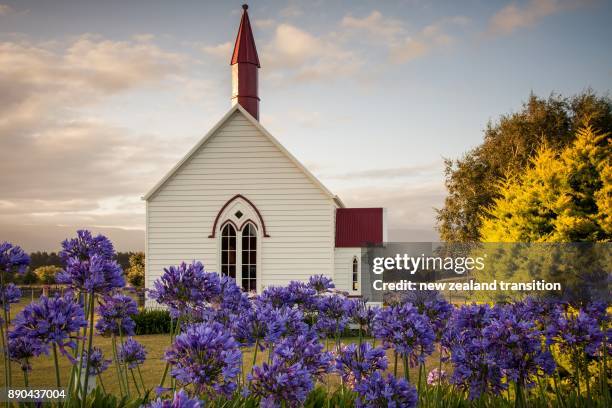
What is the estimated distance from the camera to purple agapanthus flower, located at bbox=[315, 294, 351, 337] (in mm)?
5199

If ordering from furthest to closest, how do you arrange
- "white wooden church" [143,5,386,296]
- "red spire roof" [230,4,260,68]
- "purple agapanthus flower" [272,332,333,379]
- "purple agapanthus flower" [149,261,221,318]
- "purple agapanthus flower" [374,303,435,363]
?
"red spire roof" [230,4,260,68] → "white wooden church" [143,5,386,296] → "purple agapanthus flower" [374,303,435,363] → "purple agapanthus flower" [149,261,221,318] → "purple agapanthus flower" [272,332,333,379]

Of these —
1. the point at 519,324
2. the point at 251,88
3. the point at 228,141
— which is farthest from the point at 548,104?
the point at 519,324

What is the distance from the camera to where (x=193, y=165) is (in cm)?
2112

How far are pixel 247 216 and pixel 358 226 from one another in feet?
14.7

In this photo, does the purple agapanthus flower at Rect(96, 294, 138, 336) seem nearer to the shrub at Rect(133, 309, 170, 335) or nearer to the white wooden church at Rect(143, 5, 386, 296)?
the shrub at Rect(133, 309, 170, 335)

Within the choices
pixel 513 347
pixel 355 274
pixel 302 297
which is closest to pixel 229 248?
pixel 355 274

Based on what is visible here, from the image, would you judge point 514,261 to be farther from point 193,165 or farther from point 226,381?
point 193,165

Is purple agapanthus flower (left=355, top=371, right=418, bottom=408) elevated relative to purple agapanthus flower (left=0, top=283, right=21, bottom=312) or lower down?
lower down

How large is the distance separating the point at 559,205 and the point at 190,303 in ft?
24.7

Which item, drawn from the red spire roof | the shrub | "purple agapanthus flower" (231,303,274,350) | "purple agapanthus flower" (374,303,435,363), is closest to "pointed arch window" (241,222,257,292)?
the shrub

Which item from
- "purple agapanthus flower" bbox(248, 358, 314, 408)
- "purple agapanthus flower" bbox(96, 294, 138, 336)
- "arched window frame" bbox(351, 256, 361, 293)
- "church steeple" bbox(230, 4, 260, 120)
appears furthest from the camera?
"church steeple" bbox(230, 4, 260, 120)

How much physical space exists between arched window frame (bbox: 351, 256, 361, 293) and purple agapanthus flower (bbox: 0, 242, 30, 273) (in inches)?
672

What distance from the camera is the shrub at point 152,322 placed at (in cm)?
1942

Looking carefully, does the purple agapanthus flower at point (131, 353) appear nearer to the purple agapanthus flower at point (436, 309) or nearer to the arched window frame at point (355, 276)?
the purple agapanthus flower at point (436, 309)
